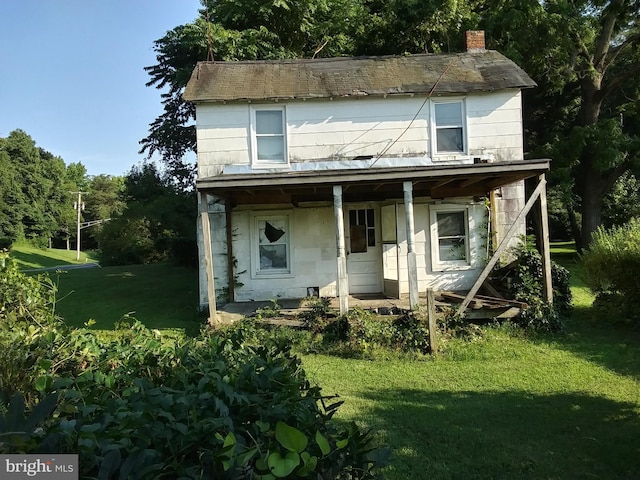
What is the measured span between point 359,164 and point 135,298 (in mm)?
8373

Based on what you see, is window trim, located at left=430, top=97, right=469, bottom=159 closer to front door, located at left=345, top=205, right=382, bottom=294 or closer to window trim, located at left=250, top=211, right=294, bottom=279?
front door, located at left=345, top=205, right=382, bottom=294

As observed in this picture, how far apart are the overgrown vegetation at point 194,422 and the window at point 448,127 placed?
10150mm

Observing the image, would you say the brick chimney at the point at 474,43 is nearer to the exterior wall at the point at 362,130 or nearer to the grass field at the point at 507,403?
the exterior wall at the point at 362,130

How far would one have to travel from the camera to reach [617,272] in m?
9.91

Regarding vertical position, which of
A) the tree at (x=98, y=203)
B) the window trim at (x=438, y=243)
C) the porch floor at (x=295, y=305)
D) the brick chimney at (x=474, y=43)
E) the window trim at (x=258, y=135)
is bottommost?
the porch floor at (x=295, y=305)

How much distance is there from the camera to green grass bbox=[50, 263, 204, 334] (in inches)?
452

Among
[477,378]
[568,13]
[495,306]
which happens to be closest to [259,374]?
[477,378]

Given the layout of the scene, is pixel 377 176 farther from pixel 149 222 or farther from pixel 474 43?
pixel 149 222

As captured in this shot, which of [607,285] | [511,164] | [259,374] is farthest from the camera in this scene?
[607,285]

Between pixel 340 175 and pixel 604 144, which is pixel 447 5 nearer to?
pixel 604 144

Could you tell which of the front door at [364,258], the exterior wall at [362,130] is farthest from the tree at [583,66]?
the front door at [364,258]

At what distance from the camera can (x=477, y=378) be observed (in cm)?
684

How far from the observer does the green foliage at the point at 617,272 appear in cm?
963

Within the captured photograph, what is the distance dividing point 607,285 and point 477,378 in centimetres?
544
